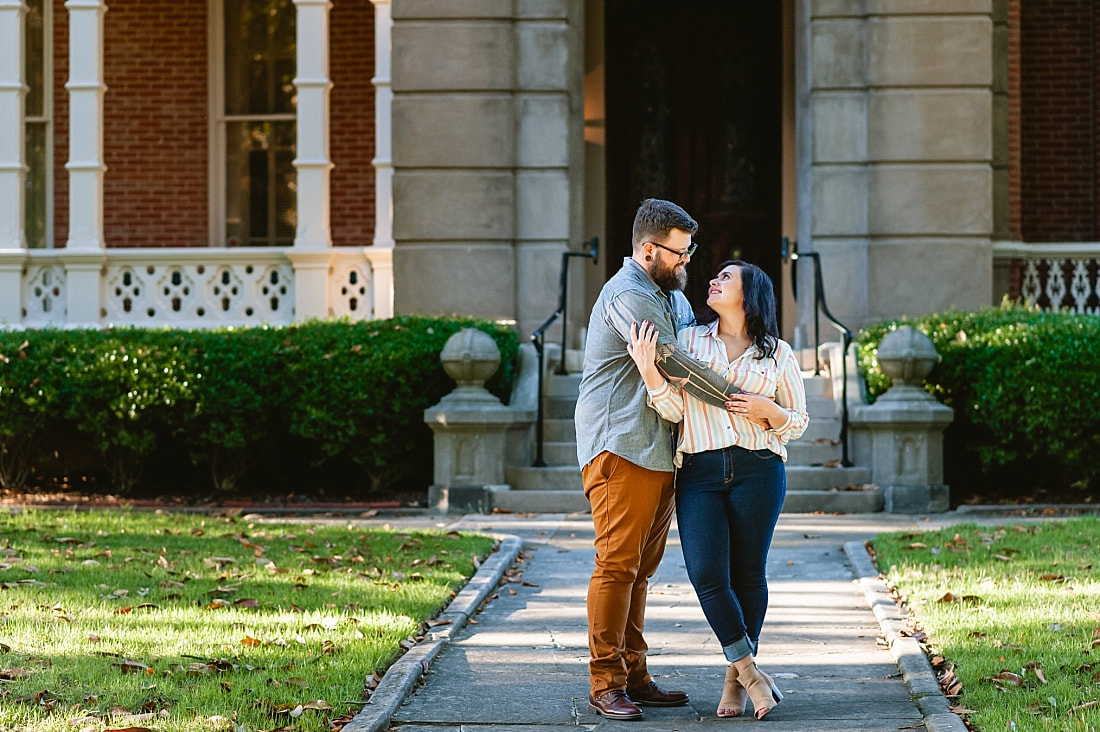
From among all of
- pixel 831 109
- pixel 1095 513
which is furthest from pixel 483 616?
pixel 831 109

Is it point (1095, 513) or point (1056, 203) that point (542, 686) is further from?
point (1056, 203)

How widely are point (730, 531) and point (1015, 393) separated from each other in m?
6.57

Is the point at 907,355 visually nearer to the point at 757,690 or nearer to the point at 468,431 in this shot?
the point at 468,431

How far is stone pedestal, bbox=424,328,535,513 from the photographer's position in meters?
11.6

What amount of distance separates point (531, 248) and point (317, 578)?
6.34m

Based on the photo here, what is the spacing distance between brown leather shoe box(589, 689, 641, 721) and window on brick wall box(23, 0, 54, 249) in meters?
14.3

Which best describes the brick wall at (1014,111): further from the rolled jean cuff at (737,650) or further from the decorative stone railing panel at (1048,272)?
the rolled jean cuff at (737,650)

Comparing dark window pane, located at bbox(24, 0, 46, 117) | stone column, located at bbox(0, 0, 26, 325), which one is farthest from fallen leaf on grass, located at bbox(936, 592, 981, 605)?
dark window pane, located at bbox(24, 0, 46, 117)

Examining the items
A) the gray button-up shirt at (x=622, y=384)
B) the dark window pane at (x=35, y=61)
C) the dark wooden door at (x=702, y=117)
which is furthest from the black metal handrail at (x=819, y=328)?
the dark window pane at (x=35, y=61)

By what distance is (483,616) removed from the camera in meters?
7.39

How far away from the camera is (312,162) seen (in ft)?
46.3

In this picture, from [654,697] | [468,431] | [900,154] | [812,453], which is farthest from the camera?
[900,154]

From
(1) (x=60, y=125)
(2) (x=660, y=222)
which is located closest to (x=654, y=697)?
(2) (x=660, y=222)

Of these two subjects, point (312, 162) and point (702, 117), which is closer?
point (312, 162)
